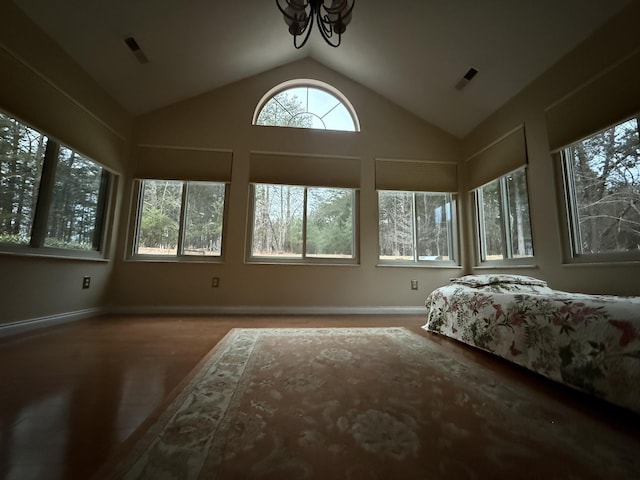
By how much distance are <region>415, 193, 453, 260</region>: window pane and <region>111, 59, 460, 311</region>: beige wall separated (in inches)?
10.1

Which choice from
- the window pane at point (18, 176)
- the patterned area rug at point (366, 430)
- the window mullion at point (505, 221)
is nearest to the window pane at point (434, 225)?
the window mullion at point (505, 221)

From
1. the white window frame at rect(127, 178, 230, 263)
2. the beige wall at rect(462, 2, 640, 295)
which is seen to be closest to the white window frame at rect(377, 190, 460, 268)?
the beige wall at rect(462, 2, 640, 295)

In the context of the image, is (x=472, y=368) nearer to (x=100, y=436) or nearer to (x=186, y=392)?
(x=186, y=392)

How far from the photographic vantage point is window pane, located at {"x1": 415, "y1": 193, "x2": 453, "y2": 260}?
11.6 ft

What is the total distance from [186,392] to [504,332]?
71.5 inches

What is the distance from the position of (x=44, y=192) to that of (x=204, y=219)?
142 cm

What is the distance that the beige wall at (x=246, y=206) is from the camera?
123 inches

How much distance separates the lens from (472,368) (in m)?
1.48

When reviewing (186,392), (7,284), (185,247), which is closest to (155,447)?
(186,392)

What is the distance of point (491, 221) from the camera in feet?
10.3

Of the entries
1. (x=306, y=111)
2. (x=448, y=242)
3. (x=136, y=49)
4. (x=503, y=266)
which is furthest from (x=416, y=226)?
(x=136, y=49)

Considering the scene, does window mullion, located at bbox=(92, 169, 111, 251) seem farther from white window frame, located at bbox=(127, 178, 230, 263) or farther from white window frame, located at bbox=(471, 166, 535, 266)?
white window frame, located at bbox=(471, 166, 535, 266)

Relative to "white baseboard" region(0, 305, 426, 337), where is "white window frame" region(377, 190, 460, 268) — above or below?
above

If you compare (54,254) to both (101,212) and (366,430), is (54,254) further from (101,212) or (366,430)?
(366,430)
